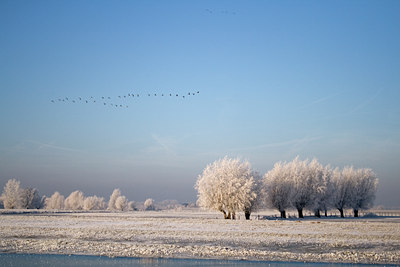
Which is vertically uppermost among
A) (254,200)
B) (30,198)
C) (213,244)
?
(30,198)

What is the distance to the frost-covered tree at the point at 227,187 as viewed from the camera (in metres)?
69.3

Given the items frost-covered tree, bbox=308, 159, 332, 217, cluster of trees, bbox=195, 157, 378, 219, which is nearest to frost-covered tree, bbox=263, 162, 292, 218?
cluster of trees, bbox=195, 157, 378, 219

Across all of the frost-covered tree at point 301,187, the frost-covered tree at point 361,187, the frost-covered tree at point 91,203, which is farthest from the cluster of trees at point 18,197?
the frost-covered tree at point 361,187

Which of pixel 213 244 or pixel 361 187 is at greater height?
pixel 361 187

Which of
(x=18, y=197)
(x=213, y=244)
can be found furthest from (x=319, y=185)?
(x=18, y=197)

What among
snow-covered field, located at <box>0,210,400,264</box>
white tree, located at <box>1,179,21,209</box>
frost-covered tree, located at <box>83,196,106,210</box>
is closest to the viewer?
snow-covered field, located at <box>0,210,400,264</box>

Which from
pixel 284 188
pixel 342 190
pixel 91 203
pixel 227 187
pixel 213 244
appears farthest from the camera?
pixel 91 203

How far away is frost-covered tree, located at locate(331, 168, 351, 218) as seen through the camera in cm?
9956

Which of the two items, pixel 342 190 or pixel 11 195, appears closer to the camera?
pixel 342 190

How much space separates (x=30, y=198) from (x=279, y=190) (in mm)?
104350

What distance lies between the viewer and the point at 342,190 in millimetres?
102250

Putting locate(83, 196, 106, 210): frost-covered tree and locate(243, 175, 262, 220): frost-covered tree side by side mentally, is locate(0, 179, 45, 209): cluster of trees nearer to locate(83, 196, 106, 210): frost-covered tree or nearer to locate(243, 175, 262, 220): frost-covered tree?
locate(83, 196, 106, 210): frost-covered tree

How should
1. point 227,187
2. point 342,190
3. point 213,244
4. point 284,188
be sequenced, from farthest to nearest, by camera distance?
1. point 342,190
2. point 284,188
3. point 227,187
4. point 213,244

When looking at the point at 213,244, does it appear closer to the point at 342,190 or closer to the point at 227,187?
the point at 227,187
